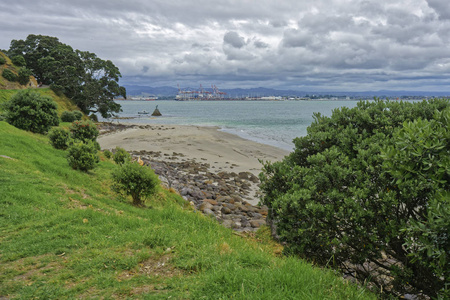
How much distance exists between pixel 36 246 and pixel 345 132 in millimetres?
6254

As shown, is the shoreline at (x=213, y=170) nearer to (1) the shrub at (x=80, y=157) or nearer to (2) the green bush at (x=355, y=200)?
(2) the green bush at (x=355, y=200)

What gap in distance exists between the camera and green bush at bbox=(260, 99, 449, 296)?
4.18m

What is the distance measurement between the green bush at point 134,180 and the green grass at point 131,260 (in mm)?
1510

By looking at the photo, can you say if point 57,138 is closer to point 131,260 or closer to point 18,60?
point 131,260

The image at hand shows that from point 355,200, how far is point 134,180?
23.6 feet

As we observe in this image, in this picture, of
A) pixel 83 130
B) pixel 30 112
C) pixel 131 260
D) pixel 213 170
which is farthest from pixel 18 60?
pixel 131 260

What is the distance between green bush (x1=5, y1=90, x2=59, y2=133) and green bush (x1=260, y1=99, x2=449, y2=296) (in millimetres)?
17677

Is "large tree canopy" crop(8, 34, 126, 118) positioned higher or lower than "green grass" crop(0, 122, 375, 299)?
higher

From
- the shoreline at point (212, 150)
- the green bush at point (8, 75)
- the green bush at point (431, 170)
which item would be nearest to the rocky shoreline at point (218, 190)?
the shoreline at point (212, 150)

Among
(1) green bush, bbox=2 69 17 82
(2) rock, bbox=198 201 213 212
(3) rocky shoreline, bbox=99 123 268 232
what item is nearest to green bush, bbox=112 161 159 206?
(3) rocky shoreline, bbox=99 123 268 232

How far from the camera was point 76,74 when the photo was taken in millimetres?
53375

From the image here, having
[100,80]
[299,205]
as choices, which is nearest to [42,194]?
[299,205]

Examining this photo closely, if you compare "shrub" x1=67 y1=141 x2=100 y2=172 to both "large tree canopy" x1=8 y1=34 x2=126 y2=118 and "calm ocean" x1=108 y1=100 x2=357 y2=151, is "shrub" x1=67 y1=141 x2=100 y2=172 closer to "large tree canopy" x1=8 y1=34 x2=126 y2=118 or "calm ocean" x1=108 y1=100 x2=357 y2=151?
"calm ocean" x1=108 y1=100 x2=357 y2=151

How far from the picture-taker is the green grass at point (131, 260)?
3.66 meters
